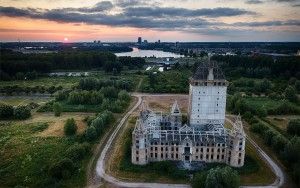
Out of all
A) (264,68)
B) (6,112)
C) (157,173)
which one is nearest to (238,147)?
(157,173)

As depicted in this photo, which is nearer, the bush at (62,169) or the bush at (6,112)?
the bush at (62,169)

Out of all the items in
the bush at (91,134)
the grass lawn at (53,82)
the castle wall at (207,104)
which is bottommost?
the bush at (91,134)

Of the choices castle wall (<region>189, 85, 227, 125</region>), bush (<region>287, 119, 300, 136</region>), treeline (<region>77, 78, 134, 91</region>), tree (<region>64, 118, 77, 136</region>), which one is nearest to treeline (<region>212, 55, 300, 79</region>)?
treeline (<region>77, 78, 134, 91</region>)

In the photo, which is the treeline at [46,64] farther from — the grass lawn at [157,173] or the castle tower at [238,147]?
the castle tower at [238,147]

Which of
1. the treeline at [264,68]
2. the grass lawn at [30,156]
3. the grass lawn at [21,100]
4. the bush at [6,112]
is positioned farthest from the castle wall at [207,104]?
the treeline at [264,68]

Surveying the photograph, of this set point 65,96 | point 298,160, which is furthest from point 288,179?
point 65,96

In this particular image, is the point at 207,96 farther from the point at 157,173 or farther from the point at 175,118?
the point at 157,173

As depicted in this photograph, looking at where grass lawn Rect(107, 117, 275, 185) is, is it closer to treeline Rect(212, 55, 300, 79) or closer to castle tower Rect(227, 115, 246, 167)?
castle tower Rect(227, 115, 246, 167)
